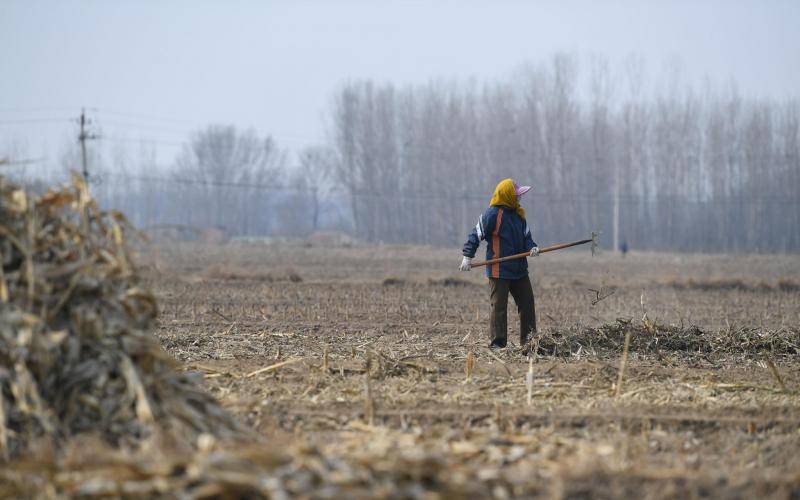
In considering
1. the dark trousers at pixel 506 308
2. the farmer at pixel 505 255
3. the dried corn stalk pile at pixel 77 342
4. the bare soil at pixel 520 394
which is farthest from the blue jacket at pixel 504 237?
the dried corn stalk pile at pixel 77 342

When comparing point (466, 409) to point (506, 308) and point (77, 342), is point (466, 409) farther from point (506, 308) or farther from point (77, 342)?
point (506, 308)

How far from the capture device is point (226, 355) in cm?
865

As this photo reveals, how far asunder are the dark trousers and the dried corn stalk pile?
14.8ft

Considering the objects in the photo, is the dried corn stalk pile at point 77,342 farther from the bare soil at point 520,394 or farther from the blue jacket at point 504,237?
the blue jacket at point 504,237

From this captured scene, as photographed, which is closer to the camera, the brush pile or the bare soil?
the bare soil

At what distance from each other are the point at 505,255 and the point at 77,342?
5.41 meters

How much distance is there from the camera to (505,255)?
936 cm

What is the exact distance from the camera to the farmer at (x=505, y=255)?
9250mm

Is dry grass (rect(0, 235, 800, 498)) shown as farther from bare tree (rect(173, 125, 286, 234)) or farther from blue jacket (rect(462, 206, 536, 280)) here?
bare tree (rect(173, 125, 286, 234))

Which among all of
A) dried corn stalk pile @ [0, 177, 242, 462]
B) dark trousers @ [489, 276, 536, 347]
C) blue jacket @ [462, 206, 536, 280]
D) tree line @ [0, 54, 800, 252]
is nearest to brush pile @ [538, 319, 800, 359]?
dark trousers @ [489, 276, 536, 347]

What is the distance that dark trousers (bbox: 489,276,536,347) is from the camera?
9.21m

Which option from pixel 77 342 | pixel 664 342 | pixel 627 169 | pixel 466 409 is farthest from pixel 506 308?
pixel 627 169

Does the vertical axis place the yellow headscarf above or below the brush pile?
above

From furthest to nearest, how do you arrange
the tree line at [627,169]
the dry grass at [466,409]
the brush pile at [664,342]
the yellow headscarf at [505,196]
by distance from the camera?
the tree line at [627,169], the yellow headscarf at [505,196], the brush pile at [664,342], the dry grass at [466,409]
